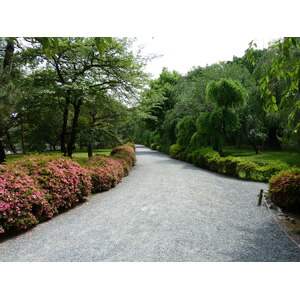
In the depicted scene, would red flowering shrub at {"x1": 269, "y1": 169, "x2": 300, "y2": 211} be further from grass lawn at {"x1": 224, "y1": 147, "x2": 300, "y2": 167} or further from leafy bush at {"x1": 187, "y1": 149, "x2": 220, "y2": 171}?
grass lawn at {"x1": 224, "y1": 147, "x2": 300, "y2": 167}

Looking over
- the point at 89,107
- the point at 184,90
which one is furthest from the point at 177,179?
the point at 184,90

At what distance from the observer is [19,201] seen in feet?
11.8

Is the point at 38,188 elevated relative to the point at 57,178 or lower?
lower

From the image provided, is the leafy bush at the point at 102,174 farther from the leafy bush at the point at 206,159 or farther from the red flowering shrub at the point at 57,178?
the leafy bush at the point at 206,159

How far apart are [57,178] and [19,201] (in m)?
1.18

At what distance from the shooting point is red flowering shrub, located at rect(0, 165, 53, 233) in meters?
3.41

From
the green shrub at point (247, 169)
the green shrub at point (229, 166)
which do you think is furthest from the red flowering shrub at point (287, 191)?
Result: the green shrub at point (229, 166)

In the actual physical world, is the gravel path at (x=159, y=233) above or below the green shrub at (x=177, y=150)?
below

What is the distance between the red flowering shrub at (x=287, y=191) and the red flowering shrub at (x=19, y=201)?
4971mm

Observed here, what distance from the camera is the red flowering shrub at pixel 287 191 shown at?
458 cm

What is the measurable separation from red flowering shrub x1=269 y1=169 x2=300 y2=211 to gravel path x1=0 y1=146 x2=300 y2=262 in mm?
452

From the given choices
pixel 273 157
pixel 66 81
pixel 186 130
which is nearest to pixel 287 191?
pixel 66 81

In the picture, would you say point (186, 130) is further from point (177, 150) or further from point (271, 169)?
point (271, 169)
